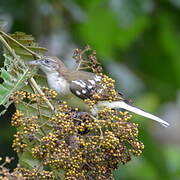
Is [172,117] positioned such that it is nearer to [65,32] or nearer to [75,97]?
[65,32]

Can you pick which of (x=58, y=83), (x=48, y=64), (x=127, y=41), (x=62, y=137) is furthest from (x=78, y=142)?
(x=127, y=41)

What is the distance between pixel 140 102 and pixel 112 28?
1.17m

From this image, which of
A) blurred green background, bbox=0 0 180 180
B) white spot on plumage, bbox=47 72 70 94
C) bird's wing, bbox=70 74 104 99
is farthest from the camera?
blurred green background, bbox=0 0 180 180

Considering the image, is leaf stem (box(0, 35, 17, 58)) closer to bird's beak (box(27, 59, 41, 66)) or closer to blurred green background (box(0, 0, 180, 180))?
bird's beak (box(27, 59, 41, 66))

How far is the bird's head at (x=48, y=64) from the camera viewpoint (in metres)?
4.16

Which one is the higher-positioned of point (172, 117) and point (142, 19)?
point (172, 117)

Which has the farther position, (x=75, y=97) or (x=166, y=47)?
(x=166, y=47)

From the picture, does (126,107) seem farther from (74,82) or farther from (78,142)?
(78,142)

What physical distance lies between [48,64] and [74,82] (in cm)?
20

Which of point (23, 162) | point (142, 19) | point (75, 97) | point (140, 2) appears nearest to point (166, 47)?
point (142, 19)

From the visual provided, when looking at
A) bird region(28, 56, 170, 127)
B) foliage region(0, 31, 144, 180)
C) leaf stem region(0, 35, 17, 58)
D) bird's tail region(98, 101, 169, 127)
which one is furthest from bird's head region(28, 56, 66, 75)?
bird's tail region(98, 101, 169, 127)

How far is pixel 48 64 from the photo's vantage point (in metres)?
4.43

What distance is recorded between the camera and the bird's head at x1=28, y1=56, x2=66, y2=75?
4.16 metres

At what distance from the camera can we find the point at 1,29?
411 cm
